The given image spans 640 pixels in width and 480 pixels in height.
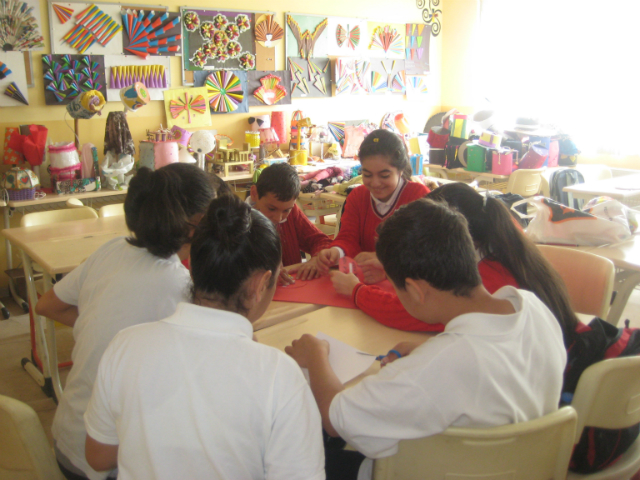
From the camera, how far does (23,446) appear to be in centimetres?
95

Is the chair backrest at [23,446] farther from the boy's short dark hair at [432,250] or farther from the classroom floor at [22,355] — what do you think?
the classroom floor at [22,355]

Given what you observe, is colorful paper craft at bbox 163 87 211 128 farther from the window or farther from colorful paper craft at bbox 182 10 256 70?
the window

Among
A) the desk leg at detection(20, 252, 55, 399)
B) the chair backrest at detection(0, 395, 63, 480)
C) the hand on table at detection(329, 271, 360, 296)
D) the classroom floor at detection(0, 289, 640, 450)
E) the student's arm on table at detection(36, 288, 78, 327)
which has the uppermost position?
the student's arm on table at detection(36, 288, 78, 327)

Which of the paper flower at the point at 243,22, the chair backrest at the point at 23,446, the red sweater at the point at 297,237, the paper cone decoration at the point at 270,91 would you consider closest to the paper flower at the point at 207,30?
the paper flower at the point at 243,22

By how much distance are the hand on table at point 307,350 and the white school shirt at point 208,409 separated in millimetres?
372

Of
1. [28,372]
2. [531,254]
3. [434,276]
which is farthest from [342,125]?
[434,276]

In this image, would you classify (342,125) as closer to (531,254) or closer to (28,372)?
(28,372)

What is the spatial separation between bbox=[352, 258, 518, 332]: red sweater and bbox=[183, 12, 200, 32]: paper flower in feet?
11.1

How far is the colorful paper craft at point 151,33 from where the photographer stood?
3.93m

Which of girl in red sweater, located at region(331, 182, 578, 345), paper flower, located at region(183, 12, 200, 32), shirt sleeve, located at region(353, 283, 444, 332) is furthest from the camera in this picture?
paper flower, located at region(183, 12, 200, 32)

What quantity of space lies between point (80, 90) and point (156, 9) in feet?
2.87

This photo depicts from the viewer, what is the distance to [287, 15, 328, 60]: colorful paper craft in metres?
4.86

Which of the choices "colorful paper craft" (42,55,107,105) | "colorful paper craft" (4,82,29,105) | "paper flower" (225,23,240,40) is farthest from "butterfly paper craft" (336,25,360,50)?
"colorful paper craft" (4,82,29,105)

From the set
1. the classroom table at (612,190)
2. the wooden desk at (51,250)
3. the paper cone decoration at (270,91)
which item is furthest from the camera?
the paper cone decoration at (270,91)
